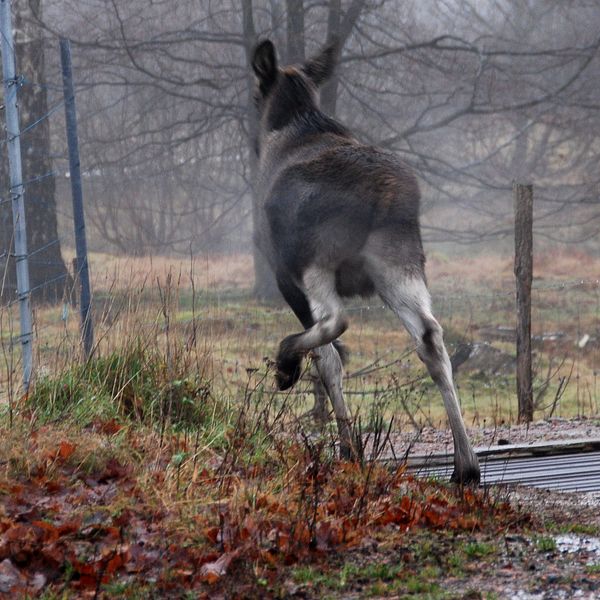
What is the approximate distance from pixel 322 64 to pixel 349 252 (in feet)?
6.64

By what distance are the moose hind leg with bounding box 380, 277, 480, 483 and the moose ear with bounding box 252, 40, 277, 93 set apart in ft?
6.27

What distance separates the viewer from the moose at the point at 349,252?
6.18m

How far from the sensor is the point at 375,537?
5070 mm

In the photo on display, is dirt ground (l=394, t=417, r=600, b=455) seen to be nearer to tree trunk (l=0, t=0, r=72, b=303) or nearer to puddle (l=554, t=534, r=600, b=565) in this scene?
puddle (l=554, t=534, r=600, b=565)

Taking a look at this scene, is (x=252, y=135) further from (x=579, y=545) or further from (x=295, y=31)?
(x=579, y=545)

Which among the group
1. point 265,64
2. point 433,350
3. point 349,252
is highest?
point 265,64

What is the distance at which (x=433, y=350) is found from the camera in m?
6.16

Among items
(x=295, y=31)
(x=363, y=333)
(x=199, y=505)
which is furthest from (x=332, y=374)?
(x=295, y=31)

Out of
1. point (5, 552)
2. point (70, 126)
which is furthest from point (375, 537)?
point (70, 126)

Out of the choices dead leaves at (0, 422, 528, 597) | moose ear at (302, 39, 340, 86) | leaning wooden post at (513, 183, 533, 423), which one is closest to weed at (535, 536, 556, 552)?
dead leaves at (0, 422, 528, 597)

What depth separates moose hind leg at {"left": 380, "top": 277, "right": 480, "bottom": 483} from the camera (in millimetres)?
6105

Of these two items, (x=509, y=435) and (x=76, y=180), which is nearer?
(x=509, y=435)

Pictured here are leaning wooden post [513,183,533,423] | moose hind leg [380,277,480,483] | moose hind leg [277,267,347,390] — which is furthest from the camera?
leaning wooden post [513,183,533,423]

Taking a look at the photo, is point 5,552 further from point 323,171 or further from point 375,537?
point 323,171
